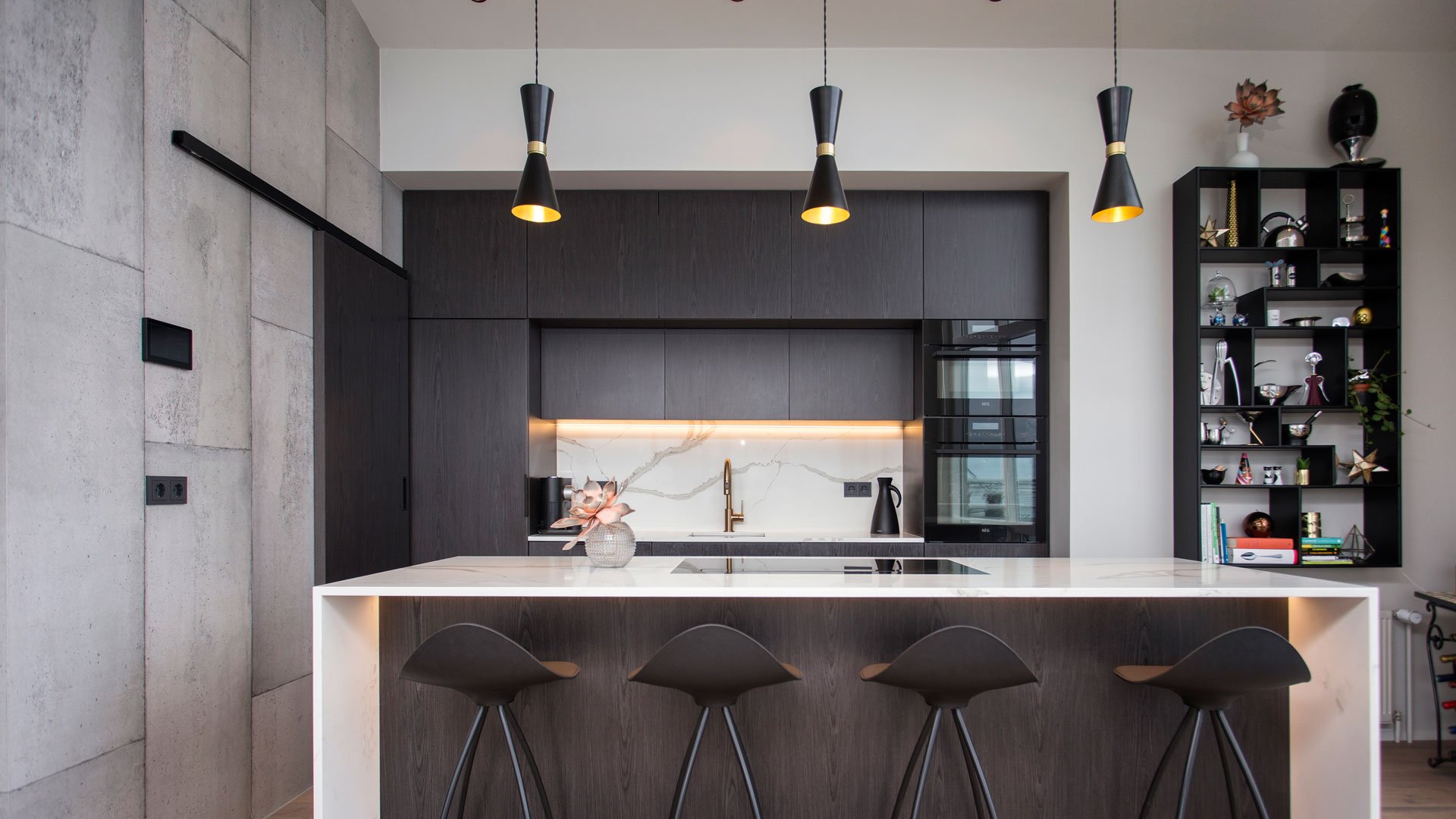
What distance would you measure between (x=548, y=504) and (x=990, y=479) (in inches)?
88.6

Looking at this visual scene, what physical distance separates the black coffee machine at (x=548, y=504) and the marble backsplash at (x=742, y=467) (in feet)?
0.76

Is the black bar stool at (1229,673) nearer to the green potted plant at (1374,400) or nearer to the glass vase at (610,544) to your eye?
the glass vase at (610,544)

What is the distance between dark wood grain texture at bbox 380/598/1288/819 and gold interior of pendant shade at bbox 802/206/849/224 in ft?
3.84

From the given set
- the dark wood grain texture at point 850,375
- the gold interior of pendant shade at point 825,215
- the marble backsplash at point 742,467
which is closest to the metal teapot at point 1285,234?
the dark wood grain texture at point 850,375

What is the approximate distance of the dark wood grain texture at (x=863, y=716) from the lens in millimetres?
2223

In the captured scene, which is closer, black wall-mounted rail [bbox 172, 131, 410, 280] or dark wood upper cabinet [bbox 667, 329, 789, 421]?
black wall-mounted rail [bbox 172, 131, 410, 280]

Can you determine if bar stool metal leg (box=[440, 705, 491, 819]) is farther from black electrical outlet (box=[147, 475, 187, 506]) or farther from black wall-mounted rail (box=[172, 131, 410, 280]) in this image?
Answer: black wall-mounted rail (box=[172, 131, 410, 280])

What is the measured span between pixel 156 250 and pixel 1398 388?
478 centimetres

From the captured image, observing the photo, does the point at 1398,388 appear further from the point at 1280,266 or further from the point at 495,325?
the point at 495,325

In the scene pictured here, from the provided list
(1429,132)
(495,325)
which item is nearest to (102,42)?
(495,325)

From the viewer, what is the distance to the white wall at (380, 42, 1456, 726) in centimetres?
354

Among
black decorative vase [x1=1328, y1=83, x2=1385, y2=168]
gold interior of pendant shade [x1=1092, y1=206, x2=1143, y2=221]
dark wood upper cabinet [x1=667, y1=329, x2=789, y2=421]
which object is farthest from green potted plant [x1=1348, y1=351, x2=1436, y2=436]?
dark wood upper cabinet [x1=667, y1=329, x2=789, y2=421]

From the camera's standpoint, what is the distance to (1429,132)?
11.8ft

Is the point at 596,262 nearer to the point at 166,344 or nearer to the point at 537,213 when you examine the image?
the point at 537,213
